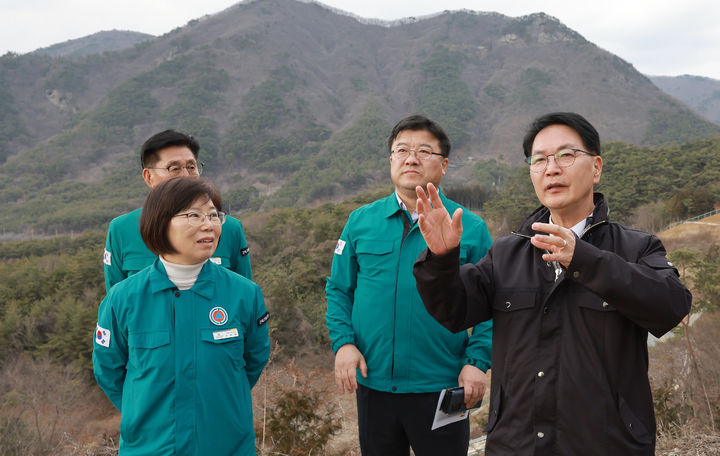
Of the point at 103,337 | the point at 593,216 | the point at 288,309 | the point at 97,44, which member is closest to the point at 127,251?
the point at 103,337

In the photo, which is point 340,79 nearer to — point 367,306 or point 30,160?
point 30,160

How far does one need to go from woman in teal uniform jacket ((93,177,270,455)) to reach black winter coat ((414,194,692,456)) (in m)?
0.80

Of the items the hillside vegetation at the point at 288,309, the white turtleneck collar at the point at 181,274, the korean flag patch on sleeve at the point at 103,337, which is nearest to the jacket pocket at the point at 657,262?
the white turtleneck collar at the point at 181,274

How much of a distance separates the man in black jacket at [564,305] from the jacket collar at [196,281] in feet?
2.66

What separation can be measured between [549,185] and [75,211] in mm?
60943

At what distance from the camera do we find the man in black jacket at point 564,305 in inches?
58.9

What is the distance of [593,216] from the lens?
1.79 metres

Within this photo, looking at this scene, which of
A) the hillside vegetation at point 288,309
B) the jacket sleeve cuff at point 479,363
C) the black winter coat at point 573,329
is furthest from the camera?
Result: the hillside vegetation at point 288,309

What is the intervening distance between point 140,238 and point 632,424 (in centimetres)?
238

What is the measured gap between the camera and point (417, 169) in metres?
2.53

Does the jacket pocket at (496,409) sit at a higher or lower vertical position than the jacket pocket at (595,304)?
lower

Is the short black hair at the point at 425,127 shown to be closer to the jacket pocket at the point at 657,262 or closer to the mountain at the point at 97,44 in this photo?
the jacket pocket at the point at 657,262

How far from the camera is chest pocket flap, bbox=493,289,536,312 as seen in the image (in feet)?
5.61

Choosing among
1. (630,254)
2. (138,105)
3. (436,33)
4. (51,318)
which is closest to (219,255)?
(630,254)
